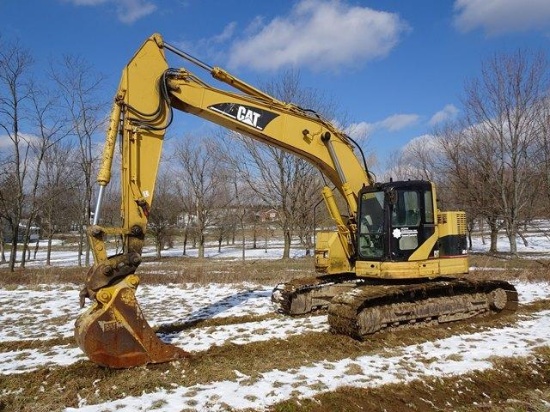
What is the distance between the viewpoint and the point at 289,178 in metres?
32.1

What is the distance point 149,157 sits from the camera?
7191mm

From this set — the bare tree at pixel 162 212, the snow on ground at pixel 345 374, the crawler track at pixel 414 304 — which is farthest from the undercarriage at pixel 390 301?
the bare tree at pixel 162 212

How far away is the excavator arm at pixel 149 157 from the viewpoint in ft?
20.1

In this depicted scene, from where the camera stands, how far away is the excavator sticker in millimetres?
8068

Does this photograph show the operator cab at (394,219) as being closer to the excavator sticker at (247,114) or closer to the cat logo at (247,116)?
the excavator sticker at (247,114)

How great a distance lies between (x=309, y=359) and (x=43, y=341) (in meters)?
4.96

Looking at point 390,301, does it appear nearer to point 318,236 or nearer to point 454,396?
point 318,236

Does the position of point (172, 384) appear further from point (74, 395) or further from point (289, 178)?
point (289, 178)

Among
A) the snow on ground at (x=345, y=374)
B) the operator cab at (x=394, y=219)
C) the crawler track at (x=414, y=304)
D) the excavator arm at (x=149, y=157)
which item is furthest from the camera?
the operator cab at (x=394, y=219)

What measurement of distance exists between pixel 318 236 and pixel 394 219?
218cm

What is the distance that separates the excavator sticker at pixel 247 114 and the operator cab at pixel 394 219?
2.56 m

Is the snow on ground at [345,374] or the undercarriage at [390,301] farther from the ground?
the undercarriage at [390,301]

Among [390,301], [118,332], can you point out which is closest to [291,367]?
[118,332]

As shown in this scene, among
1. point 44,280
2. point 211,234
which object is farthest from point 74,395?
point 211,234
